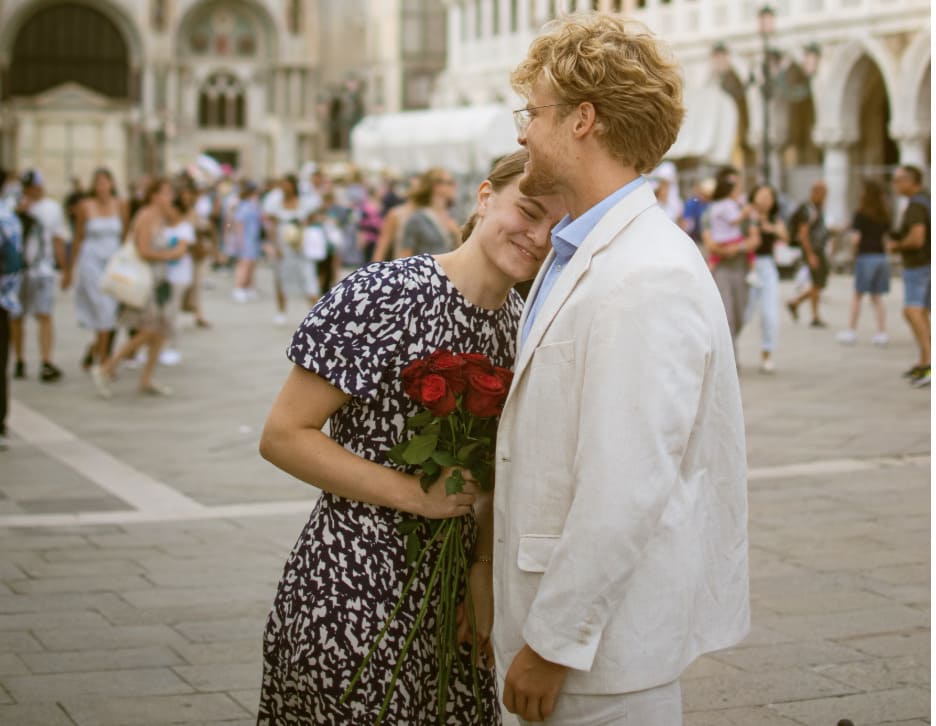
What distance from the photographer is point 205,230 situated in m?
19.0

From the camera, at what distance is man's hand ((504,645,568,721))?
2.44 metres

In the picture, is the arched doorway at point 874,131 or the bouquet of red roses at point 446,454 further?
the arched doorway at point 874,131

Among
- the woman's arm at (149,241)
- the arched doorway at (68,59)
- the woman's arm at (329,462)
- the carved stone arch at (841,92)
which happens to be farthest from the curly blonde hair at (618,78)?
the arched doorway at (68,59)

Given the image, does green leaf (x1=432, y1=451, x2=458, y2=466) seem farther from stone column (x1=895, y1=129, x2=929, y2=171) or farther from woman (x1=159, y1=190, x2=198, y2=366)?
stone column (x1=895, y1=129, x2=929, y2=171)

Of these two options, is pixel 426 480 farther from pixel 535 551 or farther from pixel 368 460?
pixel 535 551

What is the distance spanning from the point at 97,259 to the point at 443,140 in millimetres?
17693

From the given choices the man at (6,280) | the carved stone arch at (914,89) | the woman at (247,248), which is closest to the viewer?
the man at (6,280)

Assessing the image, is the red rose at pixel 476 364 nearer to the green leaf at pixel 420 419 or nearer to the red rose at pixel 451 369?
the red rose at pixel 451 369

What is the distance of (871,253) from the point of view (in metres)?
15.7

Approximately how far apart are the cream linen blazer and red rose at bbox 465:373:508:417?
128 mm

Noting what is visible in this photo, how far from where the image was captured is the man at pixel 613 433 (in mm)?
2359

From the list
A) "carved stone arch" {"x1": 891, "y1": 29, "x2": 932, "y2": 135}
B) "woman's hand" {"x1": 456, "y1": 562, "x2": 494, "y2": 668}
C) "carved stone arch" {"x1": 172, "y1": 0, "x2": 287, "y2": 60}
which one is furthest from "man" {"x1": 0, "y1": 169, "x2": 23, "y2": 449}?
"carved stone arch" {"x1": 172, "y1": 0, "x2": 287, "y2": 60}

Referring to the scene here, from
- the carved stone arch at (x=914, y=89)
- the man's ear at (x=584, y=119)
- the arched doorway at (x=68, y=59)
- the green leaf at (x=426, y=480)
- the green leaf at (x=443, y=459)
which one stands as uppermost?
the arched doorway at (x=68, y=59)

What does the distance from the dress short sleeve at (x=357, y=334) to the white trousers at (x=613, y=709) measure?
65 cm
